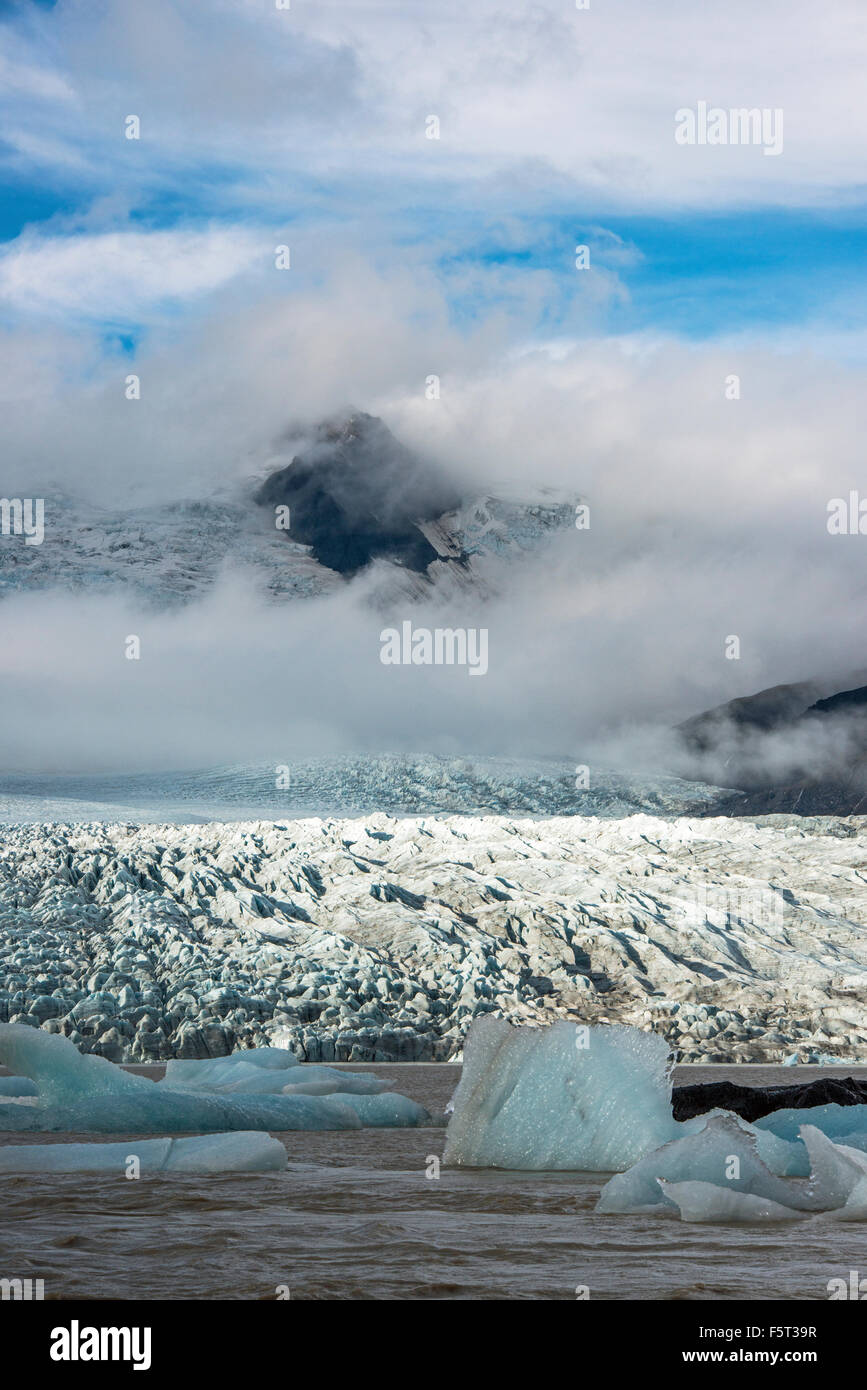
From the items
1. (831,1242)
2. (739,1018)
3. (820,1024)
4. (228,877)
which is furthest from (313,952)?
(831,1242)

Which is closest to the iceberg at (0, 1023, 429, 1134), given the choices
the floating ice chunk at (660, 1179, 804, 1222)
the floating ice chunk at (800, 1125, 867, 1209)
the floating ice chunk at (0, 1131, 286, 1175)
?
the floating ice chunk at (0, 1131, 286, 1175)

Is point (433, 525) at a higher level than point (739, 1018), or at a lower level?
higher

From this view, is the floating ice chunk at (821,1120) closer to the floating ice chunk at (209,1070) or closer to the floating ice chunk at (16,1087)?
the floating ice chunk at (209,1070)

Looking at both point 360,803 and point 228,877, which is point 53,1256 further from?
point 360,803

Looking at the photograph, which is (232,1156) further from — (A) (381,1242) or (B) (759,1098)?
(B) (759,1098)

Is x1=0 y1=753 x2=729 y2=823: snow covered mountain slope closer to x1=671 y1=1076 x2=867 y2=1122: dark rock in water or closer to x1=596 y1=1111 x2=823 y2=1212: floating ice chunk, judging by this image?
x1=671 y1=1076 x2=867 y2=1122: dark rock in water

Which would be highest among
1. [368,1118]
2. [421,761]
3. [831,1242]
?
[421,761]

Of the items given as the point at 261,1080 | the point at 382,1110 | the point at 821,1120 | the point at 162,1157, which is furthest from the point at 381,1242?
the point at 261,1080

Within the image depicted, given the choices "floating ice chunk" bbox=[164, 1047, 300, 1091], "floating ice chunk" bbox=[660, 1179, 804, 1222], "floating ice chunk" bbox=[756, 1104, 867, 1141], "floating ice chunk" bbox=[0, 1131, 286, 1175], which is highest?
"floating ice chunk" bbox=[660, 1179, 804, 1222]
